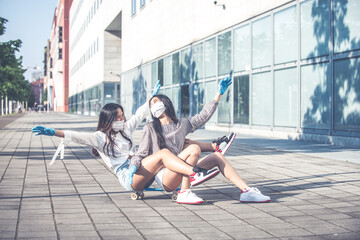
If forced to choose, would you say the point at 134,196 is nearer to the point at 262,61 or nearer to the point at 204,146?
the point at 204,146

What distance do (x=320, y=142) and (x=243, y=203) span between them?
879 centimetres

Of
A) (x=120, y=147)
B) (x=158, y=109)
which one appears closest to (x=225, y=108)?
(x=120, y=147)

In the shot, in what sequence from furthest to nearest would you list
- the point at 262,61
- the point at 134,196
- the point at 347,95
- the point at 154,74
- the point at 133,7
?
the point at 133,7 < the point at 154,74 < the point at 262,61 < the point at 347,95 < the point at 134,196

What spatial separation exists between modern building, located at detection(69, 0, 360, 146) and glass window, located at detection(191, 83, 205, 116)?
0.17 ft

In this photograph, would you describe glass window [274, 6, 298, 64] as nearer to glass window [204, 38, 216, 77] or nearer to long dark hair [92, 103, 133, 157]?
glass window [204, 38, 216, 77]

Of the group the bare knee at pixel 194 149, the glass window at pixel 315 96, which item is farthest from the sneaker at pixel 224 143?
the glass window at pixel 315 96

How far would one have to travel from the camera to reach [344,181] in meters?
6.86

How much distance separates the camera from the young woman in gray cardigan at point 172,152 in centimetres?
521

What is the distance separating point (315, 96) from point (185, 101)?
37.2ft

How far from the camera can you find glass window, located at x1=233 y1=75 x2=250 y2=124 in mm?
18047

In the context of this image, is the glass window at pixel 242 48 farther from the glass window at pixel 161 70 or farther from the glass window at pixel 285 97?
the glass window at pixel 161 70

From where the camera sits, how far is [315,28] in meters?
13.8

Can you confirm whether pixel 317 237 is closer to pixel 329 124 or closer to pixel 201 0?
pixel 329 124

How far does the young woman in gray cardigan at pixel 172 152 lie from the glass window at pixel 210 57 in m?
15.9
